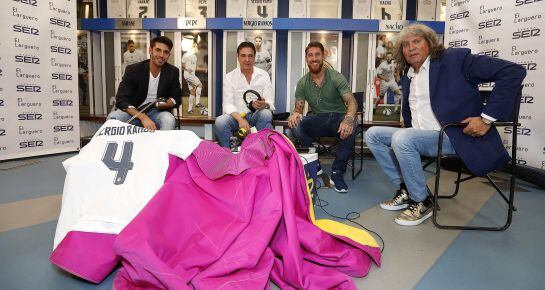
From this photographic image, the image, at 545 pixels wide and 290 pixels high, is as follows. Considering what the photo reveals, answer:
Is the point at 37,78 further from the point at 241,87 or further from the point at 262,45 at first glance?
the point at 262,45

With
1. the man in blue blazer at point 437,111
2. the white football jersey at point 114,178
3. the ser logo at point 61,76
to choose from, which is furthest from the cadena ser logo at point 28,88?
the man in blue blazer at point 437,111

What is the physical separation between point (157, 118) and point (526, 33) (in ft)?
12.2

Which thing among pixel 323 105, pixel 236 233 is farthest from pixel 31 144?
pixel 236 233

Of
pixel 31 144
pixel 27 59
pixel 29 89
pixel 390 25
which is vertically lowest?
pixel 31 144

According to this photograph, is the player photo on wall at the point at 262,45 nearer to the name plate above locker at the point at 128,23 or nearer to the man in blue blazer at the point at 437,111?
the name plate above locker at the point at 128,23

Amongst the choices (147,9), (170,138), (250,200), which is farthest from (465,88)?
(147,9)

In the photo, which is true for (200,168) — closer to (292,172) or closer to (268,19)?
(292,172)

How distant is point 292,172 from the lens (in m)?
1.64

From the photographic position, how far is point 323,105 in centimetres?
348

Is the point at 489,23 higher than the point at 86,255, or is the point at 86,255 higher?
the point at 489,23

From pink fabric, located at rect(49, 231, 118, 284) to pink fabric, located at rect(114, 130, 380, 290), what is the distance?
87 mm

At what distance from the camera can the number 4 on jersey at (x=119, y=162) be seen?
1.67 meters

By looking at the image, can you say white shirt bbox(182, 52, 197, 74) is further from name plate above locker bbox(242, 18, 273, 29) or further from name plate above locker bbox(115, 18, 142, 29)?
name plate above locker bbox(242, 18, 273, 29)

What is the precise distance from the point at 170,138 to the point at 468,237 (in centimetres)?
177
